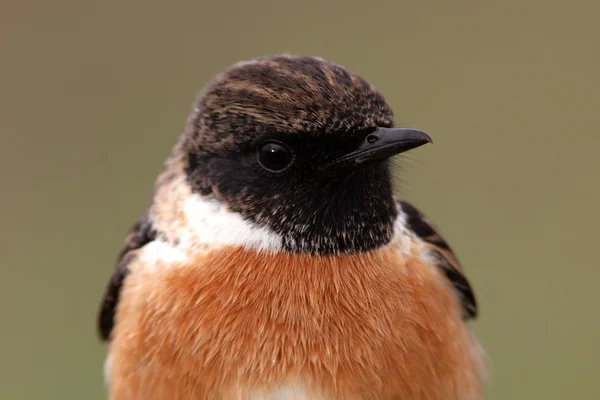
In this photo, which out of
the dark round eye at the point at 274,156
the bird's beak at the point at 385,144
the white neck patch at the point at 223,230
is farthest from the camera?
the white neck patch at the point at 223,230

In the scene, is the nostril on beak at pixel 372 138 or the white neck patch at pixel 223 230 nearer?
the nostril on beak at pixel 372 138

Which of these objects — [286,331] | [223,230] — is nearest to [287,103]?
[223,230]

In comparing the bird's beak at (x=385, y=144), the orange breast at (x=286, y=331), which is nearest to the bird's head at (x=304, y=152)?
the bird's beak at (x=385, y=144)

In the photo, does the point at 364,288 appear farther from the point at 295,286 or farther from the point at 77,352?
the point at 77,352

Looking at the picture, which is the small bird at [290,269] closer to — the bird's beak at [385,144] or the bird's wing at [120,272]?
the bird's beak at [385,144]

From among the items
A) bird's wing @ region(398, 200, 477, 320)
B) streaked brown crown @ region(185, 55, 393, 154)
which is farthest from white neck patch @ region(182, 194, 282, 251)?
bird's wing @ region(398, 200, 477, 320)

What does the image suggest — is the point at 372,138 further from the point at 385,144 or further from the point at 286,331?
the point at 286,331

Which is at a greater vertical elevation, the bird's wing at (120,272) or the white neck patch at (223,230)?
the white neck patch at (223,230)

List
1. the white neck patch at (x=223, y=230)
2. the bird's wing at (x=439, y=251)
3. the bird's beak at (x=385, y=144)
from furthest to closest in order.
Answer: the bird's wing at (x=439, y=251)
the white neck patch at (x=223, y=230)
the bird's beak at (x=385, y=144)

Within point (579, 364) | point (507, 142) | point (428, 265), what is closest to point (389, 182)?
point (428, 265)
